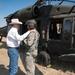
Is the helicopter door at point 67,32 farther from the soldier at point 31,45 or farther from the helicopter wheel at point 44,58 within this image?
the soldier at point 31,45

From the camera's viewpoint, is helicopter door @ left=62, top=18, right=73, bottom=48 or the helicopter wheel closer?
helicopter door @ left=62, top=18, right=73, bottom=48

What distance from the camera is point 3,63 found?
392 inches

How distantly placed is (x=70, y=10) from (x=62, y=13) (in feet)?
1.85

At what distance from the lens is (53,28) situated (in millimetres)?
11500

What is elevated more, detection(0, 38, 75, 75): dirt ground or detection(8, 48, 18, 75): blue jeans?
detection(8, 48, 18, 75): blue jeans

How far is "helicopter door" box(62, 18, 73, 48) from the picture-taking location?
877cm

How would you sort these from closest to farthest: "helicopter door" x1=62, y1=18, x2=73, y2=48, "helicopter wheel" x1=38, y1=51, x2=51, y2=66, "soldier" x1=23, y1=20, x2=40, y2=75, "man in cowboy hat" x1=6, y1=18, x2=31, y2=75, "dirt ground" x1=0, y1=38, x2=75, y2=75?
"man in cowboy hat" x1=6, y1=18, x2=31, y2=75 < "soldier" x1=23, y1=20, x2=40, y2=75 < "dirt ground" x1=0, y1=38, x2=75, y2=75 < "helicopter door" x1=62, y1=18, x2=73, y2=48 < "helicopter wheel" x1=38, y1=51, x2=51, y2=66

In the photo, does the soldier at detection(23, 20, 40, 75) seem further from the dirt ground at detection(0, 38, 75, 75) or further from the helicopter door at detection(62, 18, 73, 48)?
the helicopter door at detection(62, 18, 73, 48)

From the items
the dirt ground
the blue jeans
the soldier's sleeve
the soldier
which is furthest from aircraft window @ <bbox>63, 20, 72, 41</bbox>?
the blue jeans

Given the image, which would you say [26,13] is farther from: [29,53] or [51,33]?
[29,53]

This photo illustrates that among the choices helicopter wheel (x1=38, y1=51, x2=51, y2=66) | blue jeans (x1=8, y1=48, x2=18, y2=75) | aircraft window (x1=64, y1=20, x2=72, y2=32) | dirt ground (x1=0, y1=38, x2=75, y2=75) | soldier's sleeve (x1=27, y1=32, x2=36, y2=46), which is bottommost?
dirt ground (x1=0, y1=38, x2=75, y2=75)

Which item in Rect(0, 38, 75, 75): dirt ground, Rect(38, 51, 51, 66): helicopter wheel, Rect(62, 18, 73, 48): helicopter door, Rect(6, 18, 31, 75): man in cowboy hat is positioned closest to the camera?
Rect(6, 18, 31, 75): man in cowboy hat

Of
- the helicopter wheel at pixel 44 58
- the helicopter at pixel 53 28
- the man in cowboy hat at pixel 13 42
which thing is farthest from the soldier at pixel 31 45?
the helicopter wheel at pixel 44 58

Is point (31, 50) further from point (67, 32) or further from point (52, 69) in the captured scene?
point (52, 69)
